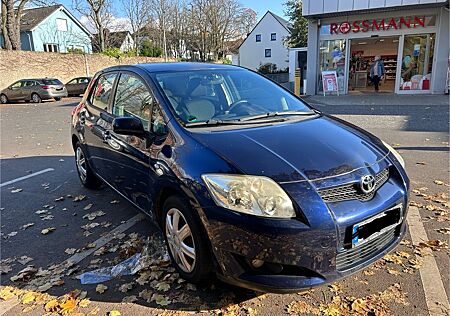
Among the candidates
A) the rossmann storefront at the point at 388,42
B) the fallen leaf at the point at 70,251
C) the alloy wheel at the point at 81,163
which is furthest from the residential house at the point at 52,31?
the fallen leaf at the point at 70,251

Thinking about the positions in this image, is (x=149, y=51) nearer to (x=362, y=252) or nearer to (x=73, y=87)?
(x=73, y=87)

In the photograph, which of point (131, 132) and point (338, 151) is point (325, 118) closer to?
point (338, 151)

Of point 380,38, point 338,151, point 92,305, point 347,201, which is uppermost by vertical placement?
point 380,38

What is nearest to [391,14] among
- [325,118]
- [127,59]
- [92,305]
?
[325,118]

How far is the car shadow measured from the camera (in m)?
2.74

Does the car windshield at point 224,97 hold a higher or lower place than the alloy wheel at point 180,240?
higher

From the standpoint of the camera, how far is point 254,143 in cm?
262

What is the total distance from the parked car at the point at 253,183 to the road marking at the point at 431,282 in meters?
0.45

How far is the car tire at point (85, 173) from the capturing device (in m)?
5.03

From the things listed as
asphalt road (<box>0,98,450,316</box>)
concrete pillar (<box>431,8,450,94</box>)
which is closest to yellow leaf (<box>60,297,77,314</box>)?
asphalt road (<box>0,98,450,316</box>)

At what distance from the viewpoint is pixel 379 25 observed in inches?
633

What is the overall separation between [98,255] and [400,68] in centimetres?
1675

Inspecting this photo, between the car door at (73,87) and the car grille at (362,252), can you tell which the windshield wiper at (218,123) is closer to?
the car grille at (362,252)

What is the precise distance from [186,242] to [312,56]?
1667cm
